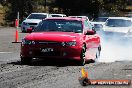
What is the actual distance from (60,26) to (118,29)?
39.1 feet

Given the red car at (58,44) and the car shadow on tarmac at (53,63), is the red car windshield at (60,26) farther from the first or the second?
the car shadow on tarmac at (53,63)

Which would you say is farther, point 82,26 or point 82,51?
point 82,26

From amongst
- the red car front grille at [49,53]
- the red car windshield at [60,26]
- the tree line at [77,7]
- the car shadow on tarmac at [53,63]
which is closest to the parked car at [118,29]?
the red car windshield at [60,26]

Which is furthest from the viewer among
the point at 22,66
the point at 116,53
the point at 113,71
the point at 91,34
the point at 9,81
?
the point at 116,53

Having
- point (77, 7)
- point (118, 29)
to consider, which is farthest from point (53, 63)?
point (77, 7)

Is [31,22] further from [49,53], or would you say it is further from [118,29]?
[49,53]

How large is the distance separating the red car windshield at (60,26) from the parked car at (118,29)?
10141mm

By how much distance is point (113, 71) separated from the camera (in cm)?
1449

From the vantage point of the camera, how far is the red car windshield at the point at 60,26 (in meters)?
17.3

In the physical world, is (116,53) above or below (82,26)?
below

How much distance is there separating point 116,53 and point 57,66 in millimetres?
6332

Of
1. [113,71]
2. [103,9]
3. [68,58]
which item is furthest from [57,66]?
[103,9]

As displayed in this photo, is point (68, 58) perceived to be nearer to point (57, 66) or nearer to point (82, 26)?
point (57, 66)

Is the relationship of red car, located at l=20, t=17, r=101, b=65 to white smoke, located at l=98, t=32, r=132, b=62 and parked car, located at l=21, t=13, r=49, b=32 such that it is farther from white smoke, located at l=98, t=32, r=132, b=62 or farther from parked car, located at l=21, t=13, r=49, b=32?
parked car, located at l=21, t=13, r=49, b=32
